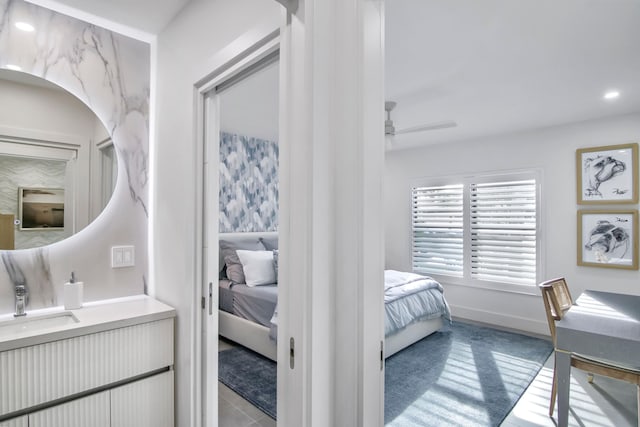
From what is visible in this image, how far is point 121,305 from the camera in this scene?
176 cm

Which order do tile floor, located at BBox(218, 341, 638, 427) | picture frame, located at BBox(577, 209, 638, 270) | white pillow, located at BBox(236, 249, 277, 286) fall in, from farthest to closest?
Result: white pillow, located at BBox(236, 249, 277, 286), picture frame, located at BBox(577, 209, 638, 270), tile floor, located at BBox(218, 341, 638, 427)

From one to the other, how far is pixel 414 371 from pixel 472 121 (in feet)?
9.11

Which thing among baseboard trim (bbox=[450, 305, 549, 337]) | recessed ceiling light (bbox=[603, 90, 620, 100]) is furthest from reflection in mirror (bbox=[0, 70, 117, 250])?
baseboard trim (bbox=[450, 305, 549, 337])

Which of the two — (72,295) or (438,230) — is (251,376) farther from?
(438,230)

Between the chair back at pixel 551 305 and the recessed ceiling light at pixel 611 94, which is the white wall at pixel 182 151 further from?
the recessed ceiling light at pixel 611 94

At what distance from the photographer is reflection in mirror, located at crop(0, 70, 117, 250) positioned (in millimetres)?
1574

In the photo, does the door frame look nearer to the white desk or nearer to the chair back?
the white desk

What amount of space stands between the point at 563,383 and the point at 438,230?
9.97ft

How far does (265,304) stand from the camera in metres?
3.05

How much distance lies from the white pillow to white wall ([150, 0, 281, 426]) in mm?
1587

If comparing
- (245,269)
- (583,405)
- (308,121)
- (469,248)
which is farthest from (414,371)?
(308,121)

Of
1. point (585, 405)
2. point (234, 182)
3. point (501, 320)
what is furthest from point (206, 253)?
point (501, 320)

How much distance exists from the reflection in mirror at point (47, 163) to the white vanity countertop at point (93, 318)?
1.29 feet

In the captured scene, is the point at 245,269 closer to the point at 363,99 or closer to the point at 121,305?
the point at 121,305
